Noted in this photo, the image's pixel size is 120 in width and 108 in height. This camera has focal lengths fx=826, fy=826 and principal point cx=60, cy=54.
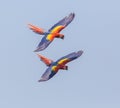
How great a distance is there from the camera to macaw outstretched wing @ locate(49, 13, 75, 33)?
14762cm

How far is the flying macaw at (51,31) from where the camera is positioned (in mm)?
142750

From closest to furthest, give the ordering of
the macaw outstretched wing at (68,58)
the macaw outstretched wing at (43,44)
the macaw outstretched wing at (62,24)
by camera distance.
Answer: the macaw outstretched wing at (43,44)
the macaw outstretched wing at (68,58)
the macaw outstretched wing at (62,24)

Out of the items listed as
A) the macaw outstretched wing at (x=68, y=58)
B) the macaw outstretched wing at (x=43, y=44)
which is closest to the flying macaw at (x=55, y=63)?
the macaw outstretched wing at (x=68, y=58)

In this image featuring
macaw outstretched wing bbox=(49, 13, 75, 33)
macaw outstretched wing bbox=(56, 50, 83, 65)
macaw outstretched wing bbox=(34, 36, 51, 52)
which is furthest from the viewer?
macaw outstretched wing bbox=(49, 13, 75, 33)

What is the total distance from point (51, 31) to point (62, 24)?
10.2 feet

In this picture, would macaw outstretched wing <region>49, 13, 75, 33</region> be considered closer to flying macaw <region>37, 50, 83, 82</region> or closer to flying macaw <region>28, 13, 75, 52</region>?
flying macaw <region>28, 13, 75, 52</region>

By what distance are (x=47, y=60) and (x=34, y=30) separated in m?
6.78

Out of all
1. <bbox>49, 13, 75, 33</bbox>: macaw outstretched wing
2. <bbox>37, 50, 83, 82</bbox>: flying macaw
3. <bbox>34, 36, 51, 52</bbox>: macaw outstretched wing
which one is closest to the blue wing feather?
<bbox>37, 50, 83, 82</bbox>: flying macaw

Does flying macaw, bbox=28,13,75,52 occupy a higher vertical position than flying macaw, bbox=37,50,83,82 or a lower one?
higher

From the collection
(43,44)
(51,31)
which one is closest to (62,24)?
(51,31)

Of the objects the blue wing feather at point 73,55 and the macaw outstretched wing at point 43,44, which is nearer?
the macaw outstretched wing at point 43,44

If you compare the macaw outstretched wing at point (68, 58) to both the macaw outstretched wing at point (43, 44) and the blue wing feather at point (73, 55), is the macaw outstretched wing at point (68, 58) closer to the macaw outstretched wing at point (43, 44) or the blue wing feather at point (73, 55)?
the blue wing feather at point (73, 55)

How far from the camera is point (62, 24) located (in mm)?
149000

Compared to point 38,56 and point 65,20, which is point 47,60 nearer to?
point 38,56
